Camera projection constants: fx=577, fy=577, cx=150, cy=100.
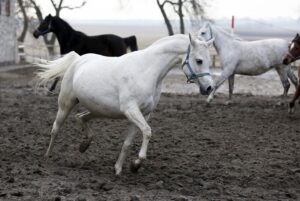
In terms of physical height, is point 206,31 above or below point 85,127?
below

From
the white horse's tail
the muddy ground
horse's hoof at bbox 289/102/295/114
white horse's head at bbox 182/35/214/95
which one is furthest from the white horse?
white horse's head at bbox 182/35/214/95

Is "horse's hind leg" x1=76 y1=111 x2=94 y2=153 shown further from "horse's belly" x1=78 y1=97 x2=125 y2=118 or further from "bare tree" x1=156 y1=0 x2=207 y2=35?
"bare tree" x1=156 y1=0 x2=207 y2=35

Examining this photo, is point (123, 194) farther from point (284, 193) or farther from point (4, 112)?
point (4, 112)

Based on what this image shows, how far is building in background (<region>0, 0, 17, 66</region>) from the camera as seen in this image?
26.1 meters

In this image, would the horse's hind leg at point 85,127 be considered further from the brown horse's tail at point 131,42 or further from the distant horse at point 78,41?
the brown horse's tail at point 131,42

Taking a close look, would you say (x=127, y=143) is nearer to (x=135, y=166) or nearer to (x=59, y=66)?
(x=135, y=166)

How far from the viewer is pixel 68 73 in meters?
6.75

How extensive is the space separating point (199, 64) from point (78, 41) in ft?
29.9

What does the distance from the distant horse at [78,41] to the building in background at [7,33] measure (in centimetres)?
1106

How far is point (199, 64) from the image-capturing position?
5.95m

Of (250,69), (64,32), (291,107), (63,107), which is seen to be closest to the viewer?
(63,107)

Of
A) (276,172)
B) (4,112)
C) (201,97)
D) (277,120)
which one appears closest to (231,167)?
(276,172)

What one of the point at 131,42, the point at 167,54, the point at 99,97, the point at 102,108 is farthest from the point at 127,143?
the point at 131,42

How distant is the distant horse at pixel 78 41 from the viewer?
1461 cm
